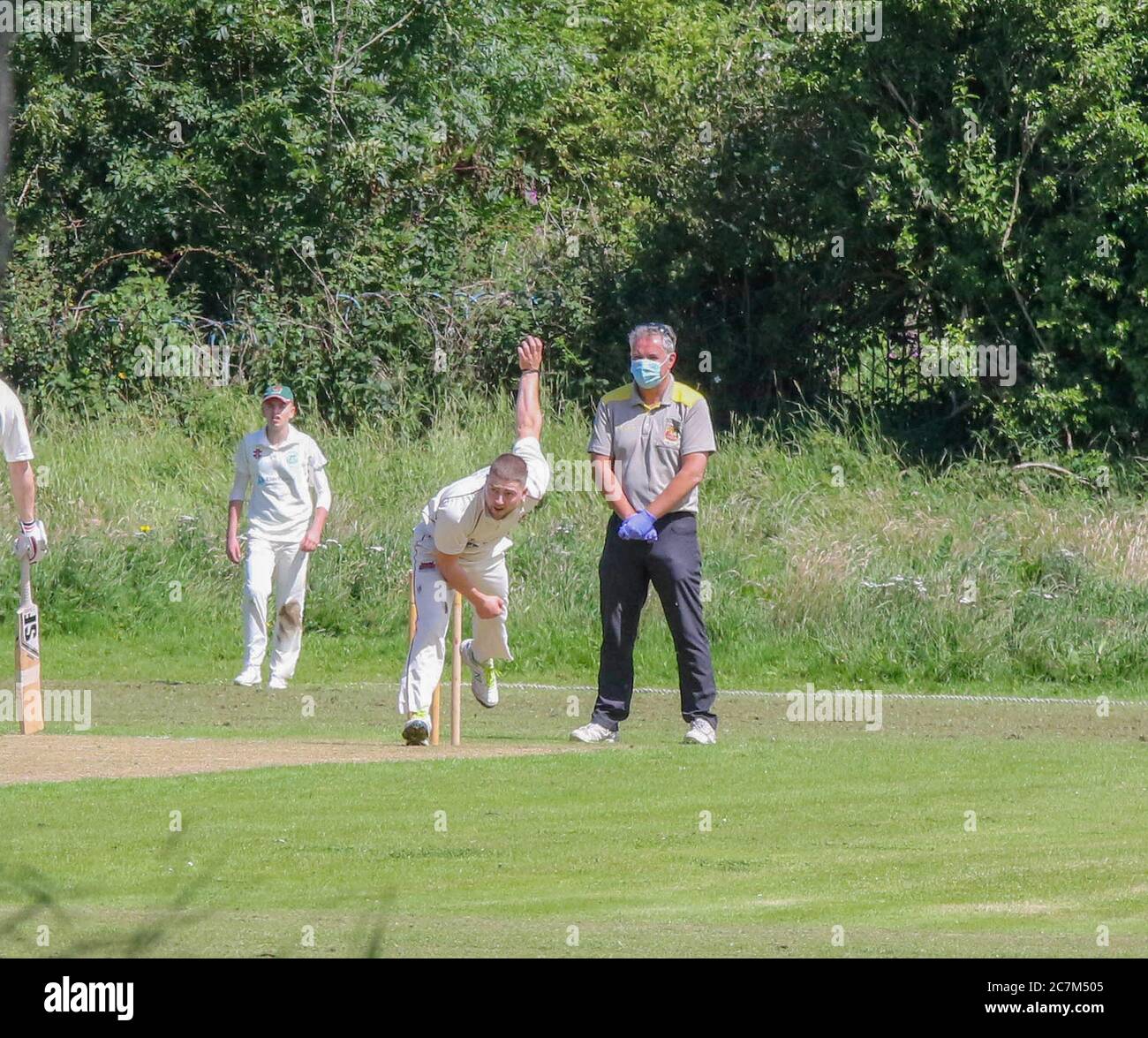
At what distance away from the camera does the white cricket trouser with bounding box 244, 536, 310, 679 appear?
1614 cm

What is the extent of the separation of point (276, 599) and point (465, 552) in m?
4.68

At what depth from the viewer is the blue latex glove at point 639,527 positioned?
12.2m

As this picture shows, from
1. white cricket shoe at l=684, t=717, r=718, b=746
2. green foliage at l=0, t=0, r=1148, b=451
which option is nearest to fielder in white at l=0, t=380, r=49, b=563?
white cricket shoe at l=684, t=717, r=718, b=746

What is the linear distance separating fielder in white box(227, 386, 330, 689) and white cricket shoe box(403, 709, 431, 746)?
4.24 metres

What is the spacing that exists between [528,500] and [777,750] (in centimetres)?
211

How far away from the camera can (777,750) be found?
39.3 ft

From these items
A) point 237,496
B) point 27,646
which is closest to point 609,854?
point 27,646

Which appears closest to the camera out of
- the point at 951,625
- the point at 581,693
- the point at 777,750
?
the point at 777,750

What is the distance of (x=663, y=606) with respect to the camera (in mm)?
12516

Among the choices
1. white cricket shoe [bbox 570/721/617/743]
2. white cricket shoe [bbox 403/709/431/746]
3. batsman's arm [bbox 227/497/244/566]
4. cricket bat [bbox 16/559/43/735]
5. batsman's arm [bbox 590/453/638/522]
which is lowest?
white cricket shoe [bbox 570/721/617/743]

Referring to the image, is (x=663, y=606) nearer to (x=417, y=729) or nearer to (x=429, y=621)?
(x=429, y=621)

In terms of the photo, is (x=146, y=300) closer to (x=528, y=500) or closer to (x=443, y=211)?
(x=443, y=211)

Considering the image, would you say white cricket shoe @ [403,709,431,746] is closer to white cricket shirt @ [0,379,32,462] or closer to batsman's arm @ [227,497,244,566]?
white cricket shirt @ [0,379,32,462]
